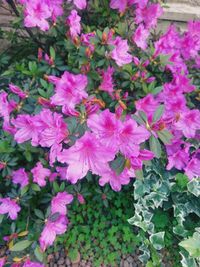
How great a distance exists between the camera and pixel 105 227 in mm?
2193

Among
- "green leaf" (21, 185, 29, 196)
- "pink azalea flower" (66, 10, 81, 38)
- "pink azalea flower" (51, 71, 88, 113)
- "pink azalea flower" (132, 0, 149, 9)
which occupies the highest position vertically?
"pink azalea flower" (132, 0, 149, 9)

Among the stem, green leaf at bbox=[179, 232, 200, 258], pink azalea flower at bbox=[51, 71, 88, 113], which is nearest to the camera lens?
pink azalea flower at bbox=[51, 71, 88, 113]

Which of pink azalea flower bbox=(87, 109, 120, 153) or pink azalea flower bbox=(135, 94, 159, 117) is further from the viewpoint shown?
pink azalea flower bbox=(135, 94, 159, 117)

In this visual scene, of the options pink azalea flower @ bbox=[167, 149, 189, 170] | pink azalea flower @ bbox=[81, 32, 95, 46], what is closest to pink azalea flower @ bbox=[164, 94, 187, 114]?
pink azalea flower @ bbox=[167, 149, 189, 170]

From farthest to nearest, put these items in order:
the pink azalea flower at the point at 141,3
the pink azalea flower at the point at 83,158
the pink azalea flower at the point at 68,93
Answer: the pink azalea flower at the point at 141,3 → the pink azalea flower at the point at 68,93 → the pink azalea flower at the point at 83,158

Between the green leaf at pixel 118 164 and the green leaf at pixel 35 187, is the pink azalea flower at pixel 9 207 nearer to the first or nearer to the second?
the green leaf at pixel 35 187

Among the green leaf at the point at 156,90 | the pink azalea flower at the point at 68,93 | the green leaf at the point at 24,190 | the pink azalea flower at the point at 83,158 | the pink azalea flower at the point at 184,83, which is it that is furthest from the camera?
the pink azalea flower at the point at 184,83

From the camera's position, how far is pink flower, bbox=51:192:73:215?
184cm

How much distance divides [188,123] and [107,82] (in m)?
0.50

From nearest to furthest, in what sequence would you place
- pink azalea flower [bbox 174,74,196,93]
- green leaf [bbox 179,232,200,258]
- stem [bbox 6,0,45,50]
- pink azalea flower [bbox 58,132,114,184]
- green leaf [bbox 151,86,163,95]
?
pink azalea flower [bbox 58,132,114,184] < green leaf [bbox 179,232,200,258] < green leaf [bbox 151,86,163,95] < pink azalea flower [bbox 174,74,196,93] < stem [bbox 6,0,45,50]

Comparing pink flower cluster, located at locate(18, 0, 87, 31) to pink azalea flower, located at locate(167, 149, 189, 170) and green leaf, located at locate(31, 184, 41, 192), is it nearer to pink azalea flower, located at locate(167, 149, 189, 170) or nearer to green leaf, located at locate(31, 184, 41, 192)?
green leaf, located at locate(31, 184, 41, 192)

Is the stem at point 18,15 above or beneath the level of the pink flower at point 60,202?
above

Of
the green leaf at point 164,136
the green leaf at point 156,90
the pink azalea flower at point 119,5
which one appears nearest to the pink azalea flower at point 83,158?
the green leaf at point 164,136

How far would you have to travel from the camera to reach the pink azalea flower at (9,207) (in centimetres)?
186
